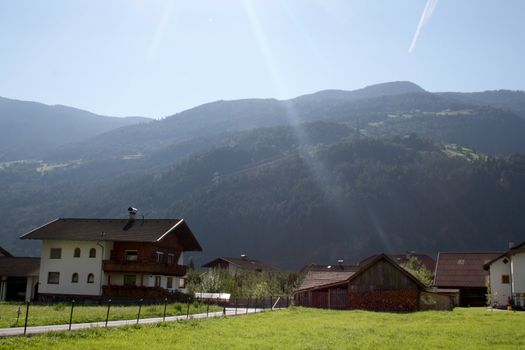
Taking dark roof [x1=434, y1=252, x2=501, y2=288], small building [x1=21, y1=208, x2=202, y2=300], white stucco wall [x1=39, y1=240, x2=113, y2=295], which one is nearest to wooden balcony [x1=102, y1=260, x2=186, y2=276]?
small building [x1=21, y1=208, x2=202, y2=300]

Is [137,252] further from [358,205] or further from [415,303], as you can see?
[358,205]

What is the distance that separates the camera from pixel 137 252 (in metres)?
59.2

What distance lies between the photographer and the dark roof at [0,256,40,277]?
61.6 metres

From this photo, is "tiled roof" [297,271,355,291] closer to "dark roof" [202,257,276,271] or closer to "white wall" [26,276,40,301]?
"white wall" [26,276,40,301]

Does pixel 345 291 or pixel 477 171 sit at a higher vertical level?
pixel 477 171

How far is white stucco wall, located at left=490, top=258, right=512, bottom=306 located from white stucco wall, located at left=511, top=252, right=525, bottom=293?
7.09m

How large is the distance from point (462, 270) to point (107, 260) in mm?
46664

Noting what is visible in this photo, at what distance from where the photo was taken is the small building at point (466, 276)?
74.4m

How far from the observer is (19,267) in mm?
63500

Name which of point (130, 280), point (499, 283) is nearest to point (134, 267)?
point (130, 280)

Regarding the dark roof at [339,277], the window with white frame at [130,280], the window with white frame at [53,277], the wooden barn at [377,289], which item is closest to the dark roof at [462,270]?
the dark roof at [339,277]

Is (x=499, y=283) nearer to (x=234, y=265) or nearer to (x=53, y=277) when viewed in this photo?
(x=53, y=277)

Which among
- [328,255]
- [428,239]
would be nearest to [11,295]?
[328,255]

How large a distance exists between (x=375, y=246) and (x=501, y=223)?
41803 mm
